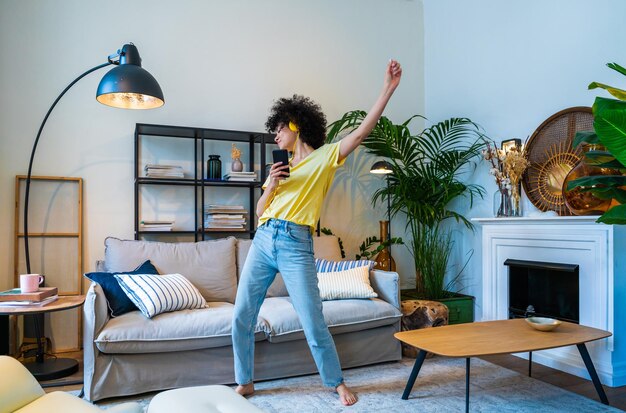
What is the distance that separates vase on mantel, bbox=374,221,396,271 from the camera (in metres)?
4.24

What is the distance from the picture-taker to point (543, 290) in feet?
11.1

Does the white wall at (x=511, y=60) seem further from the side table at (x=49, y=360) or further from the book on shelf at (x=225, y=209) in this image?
the side table at (x=49, y=360)

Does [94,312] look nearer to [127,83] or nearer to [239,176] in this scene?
[127,83]

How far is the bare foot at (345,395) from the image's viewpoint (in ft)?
8.10

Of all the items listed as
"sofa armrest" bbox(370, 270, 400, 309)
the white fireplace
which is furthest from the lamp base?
the white fireplace

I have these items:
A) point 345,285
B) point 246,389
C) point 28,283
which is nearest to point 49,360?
point 28,283

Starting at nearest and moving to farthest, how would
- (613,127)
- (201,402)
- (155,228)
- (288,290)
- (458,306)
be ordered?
(201,402)
(613,127)
(288,290)
(155,228)
(458,306)

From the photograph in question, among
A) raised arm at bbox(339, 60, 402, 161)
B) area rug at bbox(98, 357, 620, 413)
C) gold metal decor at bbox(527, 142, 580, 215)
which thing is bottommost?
area rug at bbox(98, 357, 620, 413)

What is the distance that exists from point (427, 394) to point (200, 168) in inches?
94.9

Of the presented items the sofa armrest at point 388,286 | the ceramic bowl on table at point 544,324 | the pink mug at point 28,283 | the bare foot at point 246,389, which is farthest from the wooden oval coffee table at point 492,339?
the pink mug at point 28,283

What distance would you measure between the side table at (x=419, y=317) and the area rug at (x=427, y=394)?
309mm

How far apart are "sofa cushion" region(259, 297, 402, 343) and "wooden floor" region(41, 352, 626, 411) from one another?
0.80 m

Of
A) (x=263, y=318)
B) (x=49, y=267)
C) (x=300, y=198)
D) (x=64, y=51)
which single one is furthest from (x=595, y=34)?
(x=49, y=267)

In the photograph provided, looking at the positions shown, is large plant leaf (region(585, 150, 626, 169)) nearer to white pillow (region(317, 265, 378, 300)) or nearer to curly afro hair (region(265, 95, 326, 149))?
curly afro hair (region(265, 95, 326, 149))
